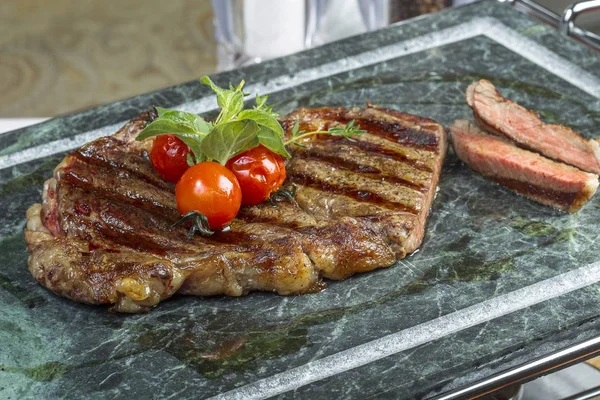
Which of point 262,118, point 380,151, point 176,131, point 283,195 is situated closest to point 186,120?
point 176,131

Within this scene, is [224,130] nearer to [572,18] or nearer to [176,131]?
[176,131]

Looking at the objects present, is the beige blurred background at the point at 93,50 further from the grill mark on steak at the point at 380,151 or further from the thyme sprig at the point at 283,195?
the thyme sprig at the point at 283,195

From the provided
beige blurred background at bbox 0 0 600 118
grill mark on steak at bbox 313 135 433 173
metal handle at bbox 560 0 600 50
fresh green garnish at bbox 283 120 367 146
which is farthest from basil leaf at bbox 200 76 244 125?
beige blurred background at bbox 0 0 600 118

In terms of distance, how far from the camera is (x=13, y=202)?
519 centimetres

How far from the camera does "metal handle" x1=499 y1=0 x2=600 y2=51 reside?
6.11m

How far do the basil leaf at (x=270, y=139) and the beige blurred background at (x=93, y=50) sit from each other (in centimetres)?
634

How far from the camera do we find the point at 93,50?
1158cm

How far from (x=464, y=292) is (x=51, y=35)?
8.70 metres

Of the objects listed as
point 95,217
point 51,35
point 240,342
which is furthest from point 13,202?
point 51,35

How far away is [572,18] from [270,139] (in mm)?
2681

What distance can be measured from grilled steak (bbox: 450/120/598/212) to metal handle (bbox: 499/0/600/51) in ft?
4.40

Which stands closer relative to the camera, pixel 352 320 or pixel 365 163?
pixel 352 320

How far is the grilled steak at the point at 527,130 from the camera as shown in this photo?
5.11m

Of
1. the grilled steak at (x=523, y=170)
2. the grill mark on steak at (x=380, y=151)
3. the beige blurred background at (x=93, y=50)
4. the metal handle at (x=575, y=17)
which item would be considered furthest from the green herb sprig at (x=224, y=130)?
the beige blurred background at (x=93, y=50)
